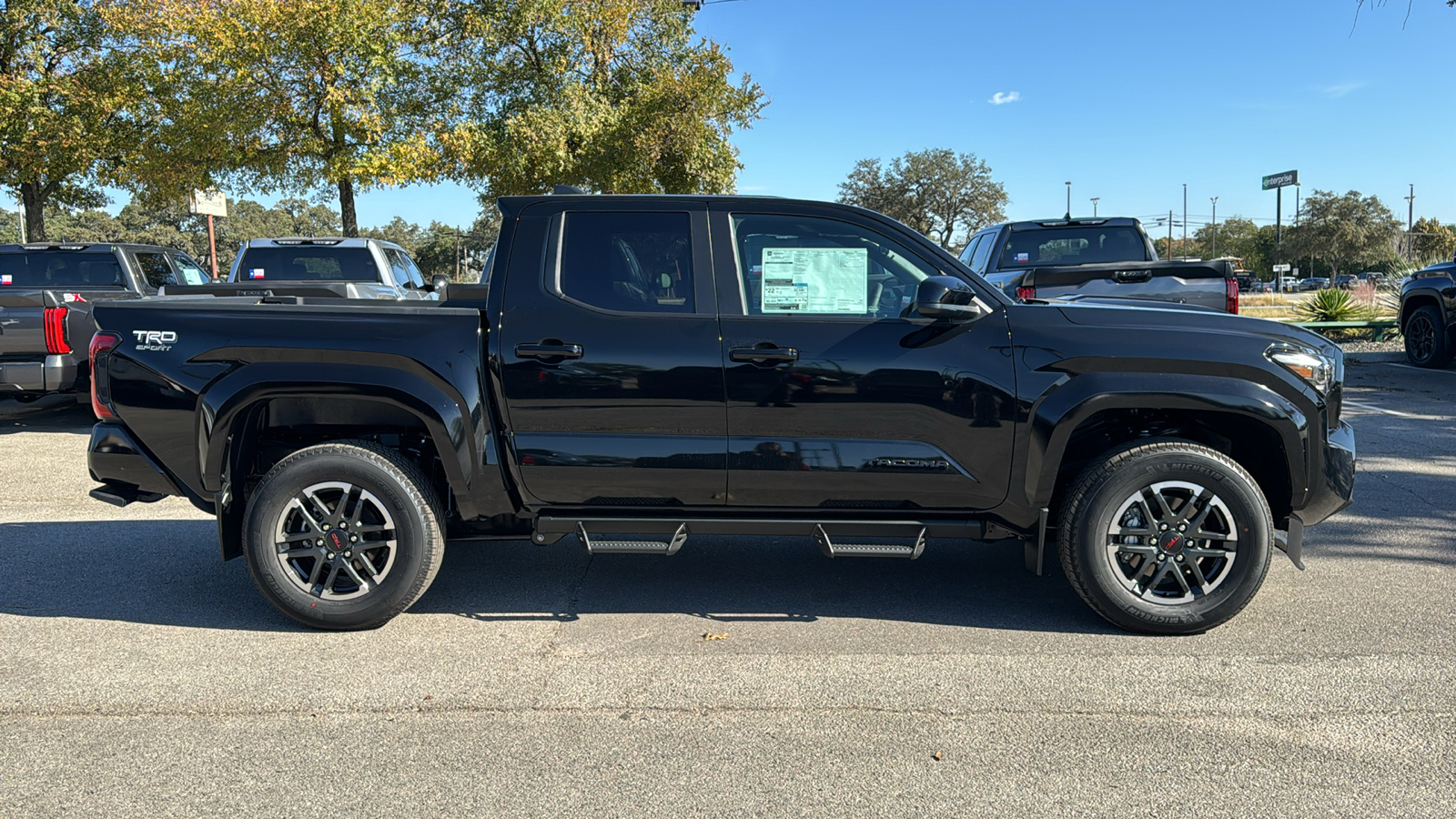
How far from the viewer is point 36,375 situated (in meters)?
9.09

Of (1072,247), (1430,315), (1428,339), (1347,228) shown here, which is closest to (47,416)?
(1072,247)

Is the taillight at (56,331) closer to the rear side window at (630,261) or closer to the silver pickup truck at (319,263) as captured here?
the silver pickup truck at (319,263)

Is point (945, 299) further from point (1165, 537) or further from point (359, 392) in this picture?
point (359, 392)

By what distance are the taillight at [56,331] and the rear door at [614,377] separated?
7127 millimetres

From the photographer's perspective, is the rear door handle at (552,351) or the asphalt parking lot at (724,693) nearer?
the asphalt parking lot at (724,693)

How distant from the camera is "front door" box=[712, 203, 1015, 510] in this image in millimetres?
4148

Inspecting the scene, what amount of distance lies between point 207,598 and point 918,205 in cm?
5358

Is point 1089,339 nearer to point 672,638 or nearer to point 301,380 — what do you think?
point 672,638

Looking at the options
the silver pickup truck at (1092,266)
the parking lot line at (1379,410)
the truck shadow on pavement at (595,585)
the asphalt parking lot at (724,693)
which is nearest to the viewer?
the asphalt parking lot at (724,693)

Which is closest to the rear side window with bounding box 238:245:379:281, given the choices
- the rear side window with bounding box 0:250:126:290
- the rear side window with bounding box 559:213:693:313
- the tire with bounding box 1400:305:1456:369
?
the rear side window with bounding box 0:250:126:290

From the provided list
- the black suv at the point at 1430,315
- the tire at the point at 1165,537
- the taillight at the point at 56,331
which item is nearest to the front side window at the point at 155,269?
the taillight at the point at 56,331

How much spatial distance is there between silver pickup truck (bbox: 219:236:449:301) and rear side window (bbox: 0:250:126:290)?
123 centimetres

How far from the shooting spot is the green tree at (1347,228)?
67.9 metres

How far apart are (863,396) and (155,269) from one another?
10530 mm
